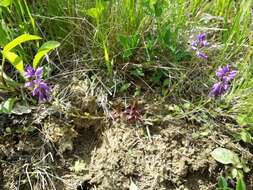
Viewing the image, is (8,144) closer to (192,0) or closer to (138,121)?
(138,121)

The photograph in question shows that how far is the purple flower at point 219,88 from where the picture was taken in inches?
61.4

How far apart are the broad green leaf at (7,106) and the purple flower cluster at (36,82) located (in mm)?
115


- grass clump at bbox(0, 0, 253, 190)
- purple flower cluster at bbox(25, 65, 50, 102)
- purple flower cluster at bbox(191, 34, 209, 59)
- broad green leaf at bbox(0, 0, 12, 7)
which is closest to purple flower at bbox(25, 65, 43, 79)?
purple flower cluster at bbox(25, 65, 50, 102)

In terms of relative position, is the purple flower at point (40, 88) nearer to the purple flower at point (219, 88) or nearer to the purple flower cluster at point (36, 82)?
the purple flower cluster at point (36, 82)

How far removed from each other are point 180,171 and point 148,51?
48 cm

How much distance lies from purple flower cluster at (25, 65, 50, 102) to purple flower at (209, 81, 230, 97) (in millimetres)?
589

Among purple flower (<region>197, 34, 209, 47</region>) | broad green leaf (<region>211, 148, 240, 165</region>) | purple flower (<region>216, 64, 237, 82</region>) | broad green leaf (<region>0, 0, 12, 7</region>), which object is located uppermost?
broad green leaf (<region>0, 0, 12, 7</region>)

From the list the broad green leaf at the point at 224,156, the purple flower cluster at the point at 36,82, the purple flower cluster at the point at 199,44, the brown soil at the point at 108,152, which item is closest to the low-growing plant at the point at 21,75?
the purple flower cluster at the point at 36,82

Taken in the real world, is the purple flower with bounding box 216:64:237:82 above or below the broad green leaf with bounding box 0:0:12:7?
below

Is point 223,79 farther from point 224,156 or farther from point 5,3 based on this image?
point 5,3

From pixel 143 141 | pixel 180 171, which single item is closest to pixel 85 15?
pixel 143 141

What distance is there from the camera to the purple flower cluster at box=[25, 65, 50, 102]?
4.83ft

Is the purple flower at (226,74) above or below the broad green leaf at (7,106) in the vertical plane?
above

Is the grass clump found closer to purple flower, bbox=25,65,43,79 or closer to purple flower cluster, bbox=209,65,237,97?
purple flower cluster, bbox=209,65,237,97
